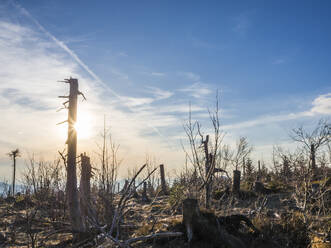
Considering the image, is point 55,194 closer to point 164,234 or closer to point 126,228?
point 126,228

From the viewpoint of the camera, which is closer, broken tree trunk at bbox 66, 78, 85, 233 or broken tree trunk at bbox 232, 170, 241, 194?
broken tree trunk at bbox 66, 78, 85, 233

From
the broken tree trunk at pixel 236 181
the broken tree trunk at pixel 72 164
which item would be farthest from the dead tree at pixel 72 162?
the broken tree trunk at pixel 236 181

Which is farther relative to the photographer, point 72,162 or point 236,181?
point 236,181

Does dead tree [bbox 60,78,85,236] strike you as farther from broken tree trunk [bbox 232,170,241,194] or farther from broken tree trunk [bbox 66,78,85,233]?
broken tree trunk [bbox 232,170,241,194]

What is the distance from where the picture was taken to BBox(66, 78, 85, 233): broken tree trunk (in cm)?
1113

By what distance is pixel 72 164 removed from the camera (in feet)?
37.3

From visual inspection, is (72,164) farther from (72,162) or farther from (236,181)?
(236,181)

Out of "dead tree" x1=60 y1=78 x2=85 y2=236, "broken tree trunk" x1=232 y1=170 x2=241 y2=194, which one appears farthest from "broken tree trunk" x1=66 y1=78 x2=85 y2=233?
"broken tree trunk" x1=232 y1=170 x2=241 y2=194

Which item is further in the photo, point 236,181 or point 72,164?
point 236,181

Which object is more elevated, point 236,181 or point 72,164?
point 72,164

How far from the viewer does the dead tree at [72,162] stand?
36.6 feet

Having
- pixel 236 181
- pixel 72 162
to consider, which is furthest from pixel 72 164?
pixel 236 181

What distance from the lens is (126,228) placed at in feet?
29.7

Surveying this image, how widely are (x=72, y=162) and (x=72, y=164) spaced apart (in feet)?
0.27
